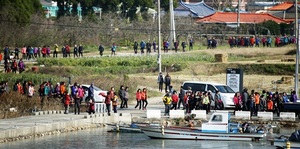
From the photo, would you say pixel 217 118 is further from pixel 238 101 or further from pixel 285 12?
pixel 285 12

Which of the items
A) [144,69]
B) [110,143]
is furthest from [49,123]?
[144,69]

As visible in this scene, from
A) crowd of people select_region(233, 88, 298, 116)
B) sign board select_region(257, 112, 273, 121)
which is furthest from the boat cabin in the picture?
crowd of people select_region(233, 88, 298, 116)

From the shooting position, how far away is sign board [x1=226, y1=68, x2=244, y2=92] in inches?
2186

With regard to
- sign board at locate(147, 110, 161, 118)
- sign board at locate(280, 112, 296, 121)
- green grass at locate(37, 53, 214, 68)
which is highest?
green grass at locate(37, 53, 214, 68)

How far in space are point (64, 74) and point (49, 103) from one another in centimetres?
1574

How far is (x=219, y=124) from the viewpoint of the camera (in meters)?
44.2

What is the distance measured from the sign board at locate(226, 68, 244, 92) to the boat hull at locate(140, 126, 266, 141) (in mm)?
11359

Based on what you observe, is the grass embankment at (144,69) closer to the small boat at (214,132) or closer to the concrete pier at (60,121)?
the concrete pier at (60,121)

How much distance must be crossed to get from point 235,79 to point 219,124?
38.7ft

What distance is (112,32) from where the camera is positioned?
312 ft

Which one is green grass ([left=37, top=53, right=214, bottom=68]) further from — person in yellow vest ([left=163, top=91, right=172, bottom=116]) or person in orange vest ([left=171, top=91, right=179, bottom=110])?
person in yellow vest ([left=163, top=91, right=172, bottom=116])

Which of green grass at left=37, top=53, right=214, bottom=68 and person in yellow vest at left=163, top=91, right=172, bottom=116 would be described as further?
green grass at left=37, top=53, right=214, bottom=68

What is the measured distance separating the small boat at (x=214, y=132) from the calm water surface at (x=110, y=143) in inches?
10.1

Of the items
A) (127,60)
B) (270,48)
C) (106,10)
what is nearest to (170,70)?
(127,60)
